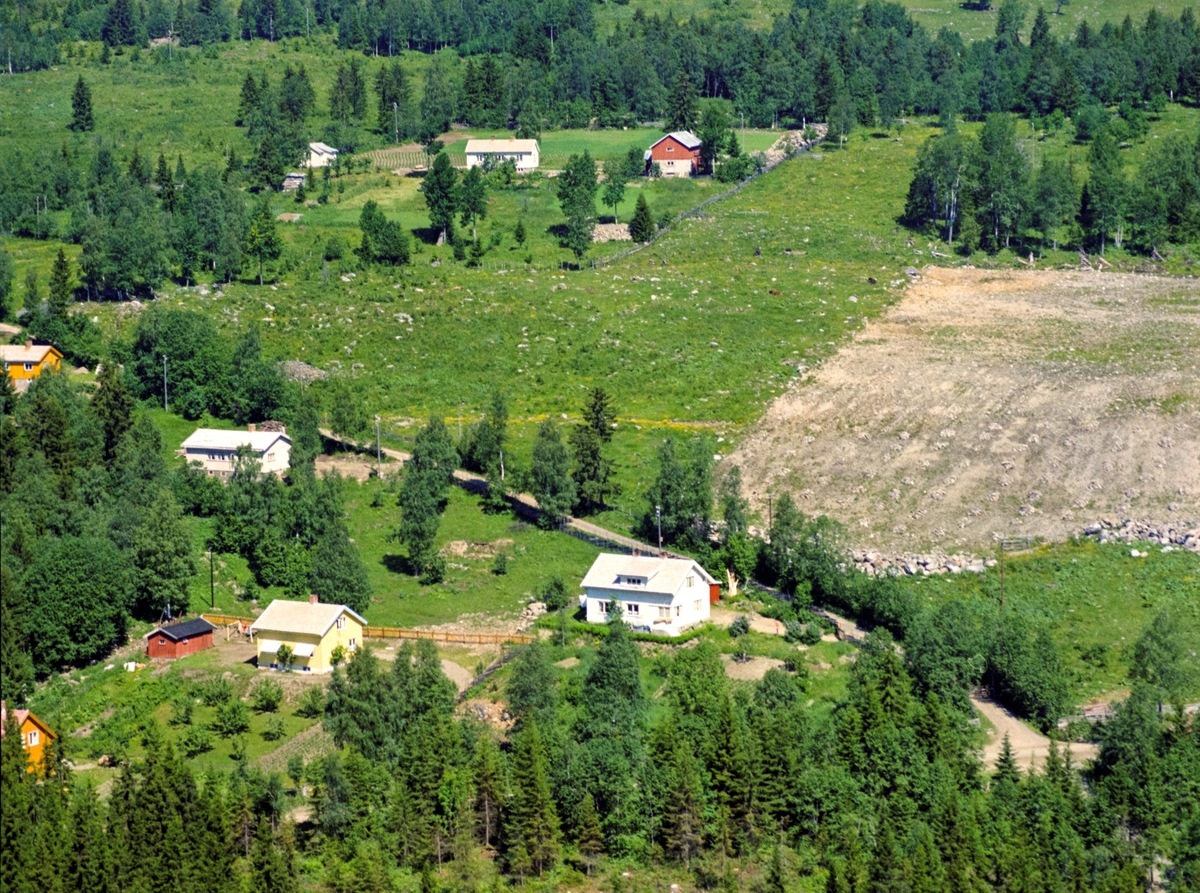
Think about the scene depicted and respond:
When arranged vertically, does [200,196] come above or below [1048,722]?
above

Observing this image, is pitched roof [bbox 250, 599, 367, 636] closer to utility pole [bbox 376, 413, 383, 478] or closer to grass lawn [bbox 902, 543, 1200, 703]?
utility pole [bbox 376, 413, 383, 478]

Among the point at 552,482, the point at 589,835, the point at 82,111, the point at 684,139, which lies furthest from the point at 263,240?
the point at 589,835

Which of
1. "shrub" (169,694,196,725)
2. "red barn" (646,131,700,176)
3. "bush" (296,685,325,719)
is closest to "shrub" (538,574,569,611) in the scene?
"bush" (296,685,325,719)

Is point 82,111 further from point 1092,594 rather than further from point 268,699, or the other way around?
point 1092,594

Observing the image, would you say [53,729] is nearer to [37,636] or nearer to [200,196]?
[37,636]

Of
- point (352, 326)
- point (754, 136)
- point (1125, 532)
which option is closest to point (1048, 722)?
point (1125, 532)

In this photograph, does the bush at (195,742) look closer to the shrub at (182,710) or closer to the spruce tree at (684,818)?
the shrub at (182,710)
